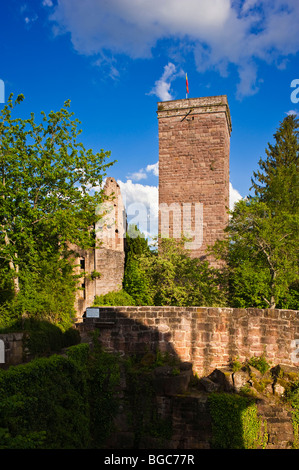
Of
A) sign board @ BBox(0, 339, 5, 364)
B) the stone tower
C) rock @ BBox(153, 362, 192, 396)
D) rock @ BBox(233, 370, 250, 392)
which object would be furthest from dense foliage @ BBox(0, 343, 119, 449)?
the stone tower

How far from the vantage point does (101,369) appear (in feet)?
29.9

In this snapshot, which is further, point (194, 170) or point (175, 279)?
point (194, 170)

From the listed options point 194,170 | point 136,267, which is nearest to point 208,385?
point 136,267

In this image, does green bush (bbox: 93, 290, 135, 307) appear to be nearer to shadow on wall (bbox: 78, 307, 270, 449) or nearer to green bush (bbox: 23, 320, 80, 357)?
green bush (bbox: 23, 320, 80, 357)

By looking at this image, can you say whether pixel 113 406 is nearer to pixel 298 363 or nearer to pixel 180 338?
pixel 180 338

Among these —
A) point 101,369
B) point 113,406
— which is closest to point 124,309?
point 101,369

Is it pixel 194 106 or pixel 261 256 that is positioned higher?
pixel 194 106

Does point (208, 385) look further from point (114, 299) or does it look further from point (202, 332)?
point (114, 299)

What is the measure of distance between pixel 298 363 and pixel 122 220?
1550cm

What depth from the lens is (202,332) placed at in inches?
390

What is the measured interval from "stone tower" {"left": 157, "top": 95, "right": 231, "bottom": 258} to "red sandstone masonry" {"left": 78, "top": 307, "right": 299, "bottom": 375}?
8021 millimetres

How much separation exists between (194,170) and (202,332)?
395 inches

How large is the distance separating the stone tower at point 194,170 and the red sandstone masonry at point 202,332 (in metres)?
8.02

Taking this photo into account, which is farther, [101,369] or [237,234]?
[237,234]
